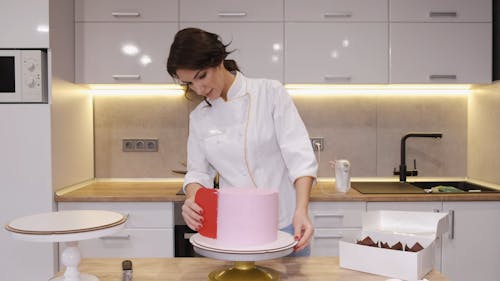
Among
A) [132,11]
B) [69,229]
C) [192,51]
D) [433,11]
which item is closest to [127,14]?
[132,11]

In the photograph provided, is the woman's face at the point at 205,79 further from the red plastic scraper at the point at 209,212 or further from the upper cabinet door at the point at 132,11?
the upper cabinet door at the point at 132,11

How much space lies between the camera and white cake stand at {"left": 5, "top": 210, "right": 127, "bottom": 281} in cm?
98

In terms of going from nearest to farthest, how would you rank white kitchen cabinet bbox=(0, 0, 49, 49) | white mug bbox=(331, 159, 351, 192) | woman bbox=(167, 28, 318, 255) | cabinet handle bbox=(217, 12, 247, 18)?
woman bbox=(167, 28, 318, 255) < white kitchen cabinet bbox=(0, 0, 49, 49) < white mug bbox=(331, 159, 351, 192) < cabinet handle bbox=(217, 12, 247, 18)

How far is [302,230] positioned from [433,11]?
1.90 metres

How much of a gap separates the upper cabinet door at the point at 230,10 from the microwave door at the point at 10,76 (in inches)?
34.8

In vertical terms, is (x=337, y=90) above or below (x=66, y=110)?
above

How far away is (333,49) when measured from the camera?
2.59 m

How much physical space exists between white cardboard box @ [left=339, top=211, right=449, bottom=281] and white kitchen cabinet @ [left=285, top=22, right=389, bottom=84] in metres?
1.37

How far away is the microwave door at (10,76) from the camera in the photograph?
2.24m

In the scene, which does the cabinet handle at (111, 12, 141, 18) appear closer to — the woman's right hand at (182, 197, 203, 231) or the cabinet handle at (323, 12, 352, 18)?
the cabinet handle at (323, 12, 352, 18)

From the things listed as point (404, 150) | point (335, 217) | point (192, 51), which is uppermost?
point (192, 51)

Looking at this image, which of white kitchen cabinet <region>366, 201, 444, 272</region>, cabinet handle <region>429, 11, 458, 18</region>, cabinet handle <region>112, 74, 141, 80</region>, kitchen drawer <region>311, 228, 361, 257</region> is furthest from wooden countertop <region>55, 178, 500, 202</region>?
cabinet handle <region>429, 11, 458, 18</region>

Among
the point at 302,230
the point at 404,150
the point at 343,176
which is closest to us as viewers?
the point at 302,230

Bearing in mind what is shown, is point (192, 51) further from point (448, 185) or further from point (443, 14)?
point (448, 185)
